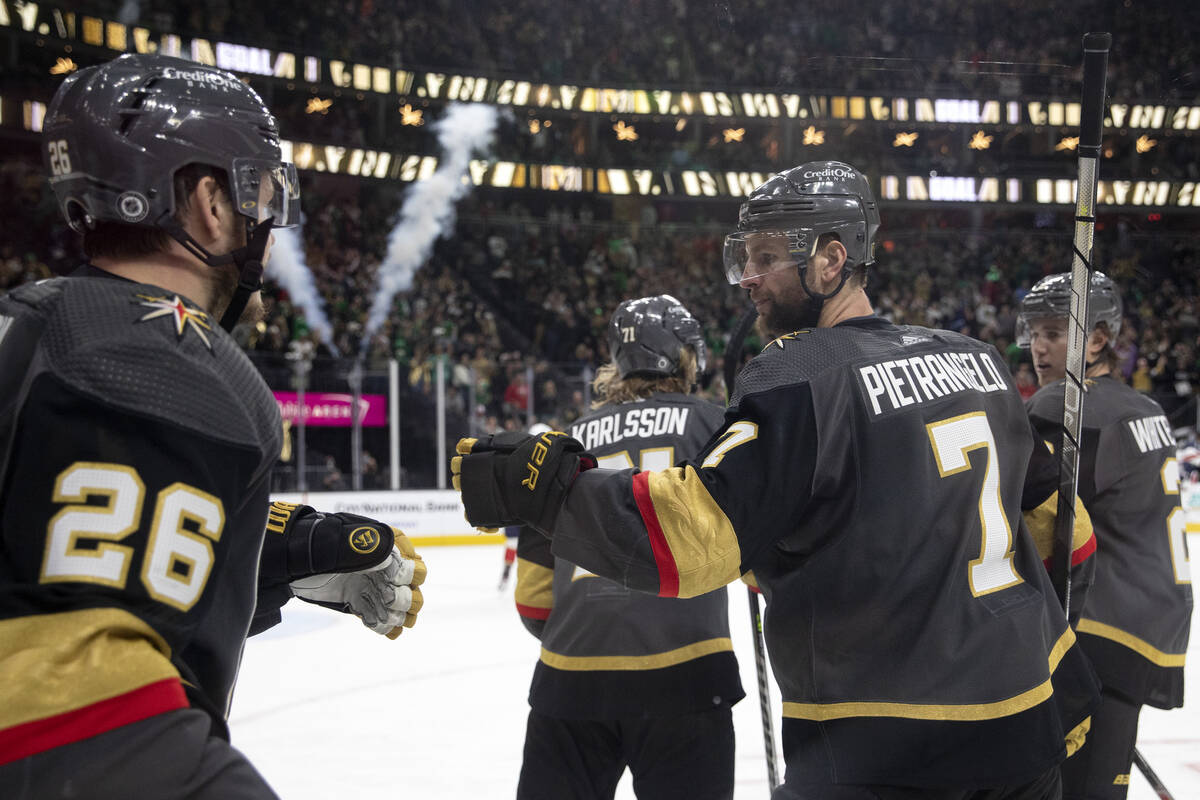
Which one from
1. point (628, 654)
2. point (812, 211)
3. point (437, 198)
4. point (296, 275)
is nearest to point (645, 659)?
point (628, 654)

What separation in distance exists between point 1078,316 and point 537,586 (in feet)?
4.85

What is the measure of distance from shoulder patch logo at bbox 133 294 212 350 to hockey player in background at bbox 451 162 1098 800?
61 cm

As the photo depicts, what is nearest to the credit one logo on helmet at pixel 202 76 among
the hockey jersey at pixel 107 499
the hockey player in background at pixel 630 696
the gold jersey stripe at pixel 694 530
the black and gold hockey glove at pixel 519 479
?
the hockey jersey at pixel 107 499

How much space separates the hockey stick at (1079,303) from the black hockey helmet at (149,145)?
5.38ft

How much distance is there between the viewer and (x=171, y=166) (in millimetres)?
1321

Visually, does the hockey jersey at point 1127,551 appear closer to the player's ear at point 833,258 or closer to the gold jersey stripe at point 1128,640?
the gold jersey stripe at point 1128,640

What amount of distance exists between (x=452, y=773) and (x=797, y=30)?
21770 mm

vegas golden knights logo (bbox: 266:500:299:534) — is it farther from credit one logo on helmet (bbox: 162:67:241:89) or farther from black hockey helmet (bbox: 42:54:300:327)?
credit one logo on helmet (bbox: 162:67:241:89)

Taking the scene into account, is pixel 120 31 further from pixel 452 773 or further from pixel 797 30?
pixel 452 773

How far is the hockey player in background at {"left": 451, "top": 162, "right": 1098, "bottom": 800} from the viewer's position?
1.65 meters

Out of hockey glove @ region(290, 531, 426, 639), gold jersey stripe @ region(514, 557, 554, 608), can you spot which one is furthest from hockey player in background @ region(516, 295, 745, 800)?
hockey glove @ region(290, 531, 426, 639)

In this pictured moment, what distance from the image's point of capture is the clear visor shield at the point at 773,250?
6.39 ft

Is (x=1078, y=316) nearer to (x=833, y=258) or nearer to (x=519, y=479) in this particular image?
(x=833, y=258)

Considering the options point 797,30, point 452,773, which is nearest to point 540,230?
point 797,30
